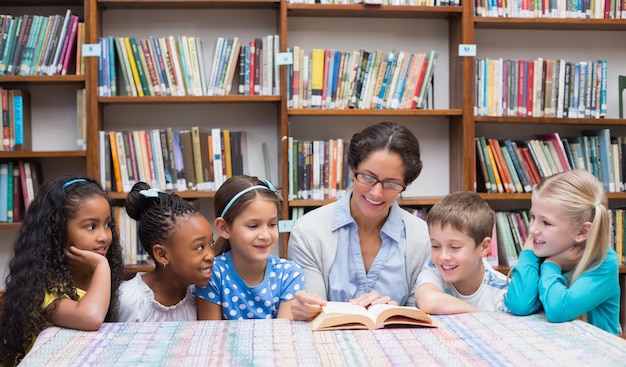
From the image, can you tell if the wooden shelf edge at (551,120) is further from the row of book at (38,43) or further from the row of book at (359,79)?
the row of book at (38,43)

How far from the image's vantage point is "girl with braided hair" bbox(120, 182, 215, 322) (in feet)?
5.93

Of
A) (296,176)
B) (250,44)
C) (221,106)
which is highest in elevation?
(250,44)

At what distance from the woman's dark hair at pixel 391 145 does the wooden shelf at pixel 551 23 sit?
143 cm

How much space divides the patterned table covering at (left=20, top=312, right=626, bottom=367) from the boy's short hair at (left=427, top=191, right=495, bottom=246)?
1.21ft

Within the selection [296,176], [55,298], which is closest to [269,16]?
[296,176]

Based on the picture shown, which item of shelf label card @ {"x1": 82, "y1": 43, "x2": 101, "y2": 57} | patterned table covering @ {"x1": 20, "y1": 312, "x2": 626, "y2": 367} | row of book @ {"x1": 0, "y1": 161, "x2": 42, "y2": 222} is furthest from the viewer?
row of book @ {"x1": 0, "y1": 161, "x2": 42, "y2": 222}

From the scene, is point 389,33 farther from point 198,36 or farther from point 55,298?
point 55,298

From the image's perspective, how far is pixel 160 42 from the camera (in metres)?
3.18

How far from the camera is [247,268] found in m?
1.89

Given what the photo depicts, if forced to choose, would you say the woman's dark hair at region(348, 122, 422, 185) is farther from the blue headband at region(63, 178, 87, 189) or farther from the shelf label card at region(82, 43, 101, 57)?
the shelf label card at region(82, 43, 101, 57)

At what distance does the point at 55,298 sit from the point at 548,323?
3.62ft

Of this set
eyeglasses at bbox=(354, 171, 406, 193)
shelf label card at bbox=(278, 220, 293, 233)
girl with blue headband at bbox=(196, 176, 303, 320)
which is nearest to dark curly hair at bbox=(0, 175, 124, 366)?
girl with blue headband at bbox=(196, 176, 303, 320)

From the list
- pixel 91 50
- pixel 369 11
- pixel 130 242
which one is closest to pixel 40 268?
pixel 130 242

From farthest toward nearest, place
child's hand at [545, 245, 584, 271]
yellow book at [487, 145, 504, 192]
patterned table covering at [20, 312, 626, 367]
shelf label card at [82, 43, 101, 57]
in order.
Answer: yellow book at [487, 145, 504, 192]
shelf label card at [82, 43, 101, 57]
child's hand at [545, 245, 584, 271]
patterned table covering at [20, 312, 626, 367]
